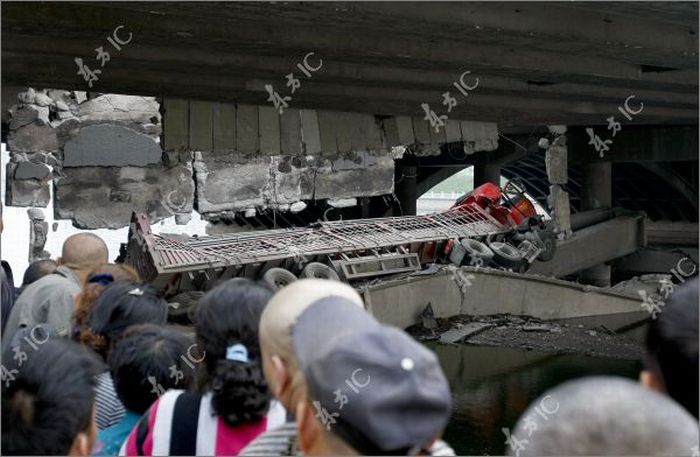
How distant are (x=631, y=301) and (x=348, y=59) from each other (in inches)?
286

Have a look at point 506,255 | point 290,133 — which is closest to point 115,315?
point 290,133

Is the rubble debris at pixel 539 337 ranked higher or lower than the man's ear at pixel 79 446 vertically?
lower

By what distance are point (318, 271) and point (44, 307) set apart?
7.58 meters

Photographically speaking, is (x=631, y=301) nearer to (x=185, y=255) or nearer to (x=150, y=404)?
(x=185, y=255)

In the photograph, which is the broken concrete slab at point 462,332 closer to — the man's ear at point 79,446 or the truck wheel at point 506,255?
the truck wheel at point 506,255

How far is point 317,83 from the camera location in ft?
37.8

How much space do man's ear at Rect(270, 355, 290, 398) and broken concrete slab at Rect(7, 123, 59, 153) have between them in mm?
9654

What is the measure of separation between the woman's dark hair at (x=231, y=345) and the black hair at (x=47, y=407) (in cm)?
60

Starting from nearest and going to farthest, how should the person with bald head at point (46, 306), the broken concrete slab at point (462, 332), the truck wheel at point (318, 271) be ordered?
the person with bald head at point (46, 306) → the broken concrete slab at point (462, 332) → the truck wheel at point (318, 271)

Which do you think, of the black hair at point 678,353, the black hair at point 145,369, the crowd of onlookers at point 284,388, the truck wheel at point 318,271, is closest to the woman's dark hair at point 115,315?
the crowd of onlookers at point 284,388

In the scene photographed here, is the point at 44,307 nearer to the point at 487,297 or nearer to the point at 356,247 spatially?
the point at 356,247

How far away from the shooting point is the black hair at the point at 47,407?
241 centimetres

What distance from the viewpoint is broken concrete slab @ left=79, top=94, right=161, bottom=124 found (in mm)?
12148

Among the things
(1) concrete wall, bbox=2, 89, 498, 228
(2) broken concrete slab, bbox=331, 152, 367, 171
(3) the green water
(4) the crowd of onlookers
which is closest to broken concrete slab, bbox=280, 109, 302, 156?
(1) concrete wall, bbox=2, 89, 498, 228
